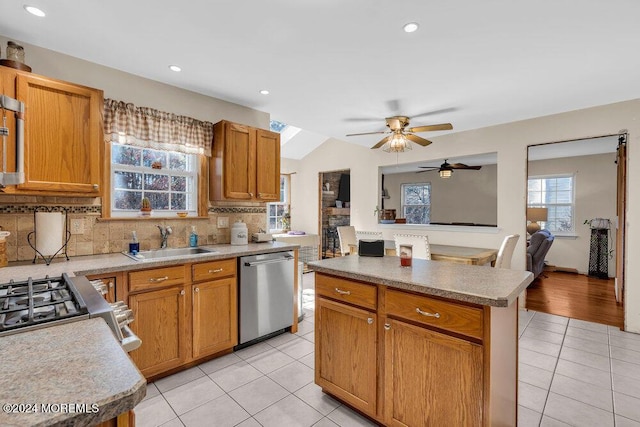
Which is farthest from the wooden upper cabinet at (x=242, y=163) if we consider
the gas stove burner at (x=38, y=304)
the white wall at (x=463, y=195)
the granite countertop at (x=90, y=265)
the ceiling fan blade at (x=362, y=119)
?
the white wall at (x=463, y=195)

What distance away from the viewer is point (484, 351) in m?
1.36

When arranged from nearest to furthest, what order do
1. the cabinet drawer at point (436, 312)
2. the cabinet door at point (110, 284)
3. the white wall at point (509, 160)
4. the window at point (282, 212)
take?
1. the cabinet drawer at point (436, 312)
2. the cabinet door at point (110, 284)
3. the white wall at point (509, 160)
4. the window at point (282, 212)

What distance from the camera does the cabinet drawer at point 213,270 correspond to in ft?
8.09

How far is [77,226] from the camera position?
2.40 meters

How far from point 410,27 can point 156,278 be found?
2.46 m

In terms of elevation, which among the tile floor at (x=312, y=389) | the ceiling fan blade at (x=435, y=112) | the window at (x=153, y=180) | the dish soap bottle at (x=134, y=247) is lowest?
the tile floor at (x=312, y=389)

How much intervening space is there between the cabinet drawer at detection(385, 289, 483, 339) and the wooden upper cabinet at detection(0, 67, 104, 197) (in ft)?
7.22

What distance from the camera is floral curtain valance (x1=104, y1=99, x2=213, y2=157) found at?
2531 mm

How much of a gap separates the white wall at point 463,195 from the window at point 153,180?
17.7 feet

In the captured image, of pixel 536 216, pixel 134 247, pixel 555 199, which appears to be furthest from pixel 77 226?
pixel 555 199

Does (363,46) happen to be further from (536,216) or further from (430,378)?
(536,216)

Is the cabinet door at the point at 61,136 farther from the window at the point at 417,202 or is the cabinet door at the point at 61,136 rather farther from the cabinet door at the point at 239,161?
the window at the point at 417,202

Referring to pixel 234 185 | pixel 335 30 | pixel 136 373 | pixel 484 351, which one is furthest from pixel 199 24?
pixel 484 351

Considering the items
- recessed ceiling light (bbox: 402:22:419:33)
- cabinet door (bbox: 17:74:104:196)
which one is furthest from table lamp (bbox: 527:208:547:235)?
cabinet door (bbox: 17:74:104:196)
